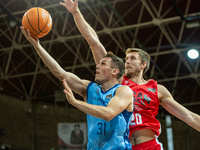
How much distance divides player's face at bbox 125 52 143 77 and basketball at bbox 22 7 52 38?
1.19 metres

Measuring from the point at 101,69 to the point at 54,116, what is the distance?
13759mm

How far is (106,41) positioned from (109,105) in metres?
11.8

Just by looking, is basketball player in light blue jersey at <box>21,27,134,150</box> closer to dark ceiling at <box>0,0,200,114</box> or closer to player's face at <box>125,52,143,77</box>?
player's face at <box>125,52,143,77</box>

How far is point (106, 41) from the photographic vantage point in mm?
14500

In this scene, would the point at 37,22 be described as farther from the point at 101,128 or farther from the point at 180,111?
the point at 180,111

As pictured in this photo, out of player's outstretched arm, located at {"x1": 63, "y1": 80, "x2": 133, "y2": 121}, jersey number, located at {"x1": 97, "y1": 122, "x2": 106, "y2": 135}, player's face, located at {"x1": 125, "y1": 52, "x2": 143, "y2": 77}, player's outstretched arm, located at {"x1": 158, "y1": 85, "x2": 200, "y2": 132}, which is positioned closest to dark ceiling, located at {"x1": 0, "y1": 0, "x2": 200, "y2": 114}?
player's face, located at {"x1": 125, "y1": 52, "x2": 143, "y2": 77}

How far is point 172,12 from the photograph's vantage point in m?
12.8

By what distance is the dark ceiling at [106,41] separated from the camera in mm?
11969

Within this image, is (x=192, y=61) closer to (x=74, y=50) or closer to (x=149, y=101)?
(x=74, y=50)

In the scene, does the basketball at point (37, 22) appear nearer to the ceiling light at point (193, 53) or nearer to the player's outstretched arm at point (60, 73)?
the player's outstretched arm at point (60, 73)

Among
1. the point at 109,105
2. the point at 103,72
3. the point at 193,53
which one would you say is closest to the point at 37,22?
the point at 103,72

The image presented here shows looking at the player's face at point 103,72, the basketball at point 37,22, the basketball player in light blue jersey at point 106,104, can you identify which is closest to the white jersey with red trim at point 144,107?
the basketball player in light blue jersey at point 106,104

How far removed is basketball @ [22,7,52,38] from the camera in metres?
3.54

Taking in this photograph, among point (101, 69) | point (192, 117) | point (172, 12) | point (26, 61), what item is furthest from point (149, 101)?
point (26, 61)
